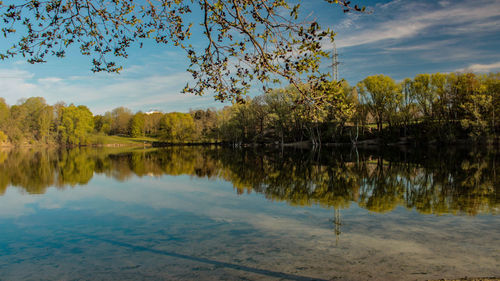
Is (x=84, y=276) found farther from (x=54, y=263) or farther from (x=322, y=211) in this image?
(x=322, y=211)

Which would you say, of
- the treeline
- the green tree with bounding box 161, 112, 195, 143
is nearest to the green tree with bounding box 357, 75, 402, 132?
the treeline

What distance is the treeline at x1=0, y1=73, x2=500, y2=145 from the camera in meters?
60.8

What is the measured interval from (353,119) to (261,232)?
67.3m

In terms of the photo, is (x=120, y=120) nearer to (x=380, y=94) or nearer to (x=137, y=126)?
(x=137, y=126)

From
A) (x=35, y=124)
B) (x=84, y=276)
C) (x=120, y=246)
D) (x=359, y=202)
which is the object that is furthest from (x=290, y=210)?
(x=35, y=124)

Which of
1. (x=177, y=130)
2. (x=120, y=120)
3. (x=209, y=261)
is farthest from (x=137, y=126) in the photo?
(x=209, y=261)

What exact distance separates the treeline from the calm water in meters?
13.3

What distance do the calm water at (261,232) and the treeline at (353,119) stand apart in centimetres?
1325

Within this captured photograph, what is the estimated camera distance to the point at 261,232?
1023cm

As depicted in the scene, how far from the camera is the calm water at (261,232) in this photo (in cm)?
730

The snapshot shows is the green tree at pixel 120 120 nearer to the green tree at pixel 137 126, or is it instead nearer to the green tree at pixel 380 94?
the green tree at pixel 137 126

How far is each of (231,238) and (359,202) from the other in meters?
7.41

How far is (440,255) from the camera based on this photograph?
769 cm

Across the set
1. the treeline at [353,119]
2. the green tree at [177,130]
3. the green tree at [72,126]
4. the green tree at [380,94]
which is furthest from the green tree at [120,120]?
the green tree at [380,94]
